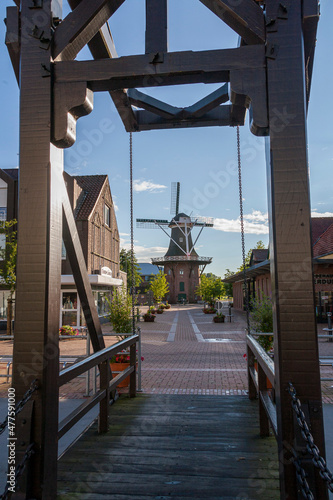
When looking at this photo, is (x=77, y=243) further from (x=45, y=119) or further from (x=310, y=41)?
(x=310, y=41)

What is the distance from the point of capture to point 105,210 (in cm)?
2500

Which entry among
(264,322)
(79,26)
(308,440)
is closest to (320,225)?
(264,322)

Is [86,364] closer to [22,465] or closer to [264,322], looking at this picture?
[22,465]

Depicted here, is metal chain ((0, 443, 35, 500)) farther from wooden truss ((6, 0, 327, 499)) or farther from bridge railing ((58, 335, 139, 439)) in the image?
bridge railing ((58, 335, 139, 439))

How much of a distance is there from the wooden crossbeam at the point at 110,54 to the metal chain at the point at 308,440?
3.24 metres

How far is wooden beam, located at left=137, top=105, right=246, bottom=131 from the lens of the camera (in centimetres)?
440

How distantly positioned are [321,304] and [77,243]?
21.8 meters

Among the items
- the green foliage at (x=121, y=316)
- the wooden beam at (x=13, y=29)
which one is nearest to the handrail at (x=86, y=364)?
the wooden beam at (x=13, y=29)

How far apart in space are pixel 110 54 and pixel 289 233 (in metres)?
2.53

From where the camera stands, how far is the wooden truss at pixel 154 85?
2.25 meters

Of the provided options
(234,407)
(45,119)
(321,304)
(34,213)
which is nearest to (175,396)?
(234,407)

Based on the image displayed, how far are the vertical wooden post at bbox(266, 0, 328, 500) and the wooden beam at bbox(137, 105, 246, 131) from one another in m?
1.93

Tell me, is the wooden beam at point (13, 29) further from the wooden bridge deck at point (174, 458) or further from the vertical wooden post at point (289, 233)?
the wooden bridge deck at point (174, 458)

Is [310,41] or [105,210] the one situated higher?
[105,210]
